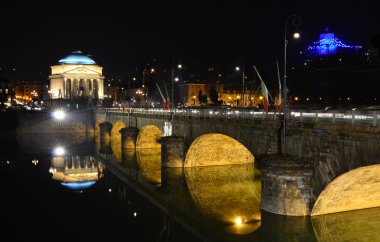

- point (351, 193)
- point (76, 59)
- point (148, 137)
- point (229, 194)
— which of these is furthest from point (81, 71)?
point (351, 193)

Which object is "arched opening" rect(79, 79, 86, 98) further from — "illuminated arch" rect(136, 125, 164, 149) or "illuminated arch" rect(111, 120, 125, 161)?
"illuminated arch" rect(136, 125, 164, 149)

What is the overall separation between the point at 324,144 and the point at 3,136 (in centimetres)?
7754

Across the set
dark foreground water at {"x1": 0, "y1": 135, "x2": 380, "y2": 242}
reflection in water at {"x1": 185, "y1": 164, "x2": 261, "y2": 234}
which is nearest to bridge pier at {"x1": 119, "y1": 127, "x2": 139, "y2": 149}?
dark foreground water at {"x1": 0, "y1": 135, "x2": 380, "y2": 242}

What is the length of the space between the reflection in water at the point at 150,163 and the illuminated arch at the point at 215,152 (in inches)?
134

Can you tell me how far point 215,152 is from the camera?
3941 centimetres

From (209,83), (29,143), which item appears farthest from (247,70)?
(29,143)

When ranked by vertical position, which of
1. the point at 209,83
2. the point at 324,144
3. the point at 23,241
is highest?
→ the point at 209,83

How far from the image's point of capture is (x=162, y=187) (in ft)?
112

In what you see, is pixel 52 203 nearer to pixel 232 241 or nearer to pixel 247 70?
pixel 232 241

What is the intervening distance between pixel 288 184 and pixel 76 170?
30414 mm

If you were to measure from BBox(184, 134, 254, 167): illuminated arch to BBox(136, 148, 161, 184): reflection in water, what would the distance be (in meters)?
3.39

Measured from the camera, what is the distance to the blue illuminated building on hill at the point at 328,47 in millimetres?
170500

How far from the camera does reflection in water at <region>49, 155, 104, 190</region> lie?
1559 inches

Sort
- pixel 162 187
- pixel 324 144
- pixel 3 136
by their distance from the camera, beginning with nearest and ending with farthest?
pixel 324 144
pixel 162 187
pixel 3 136
